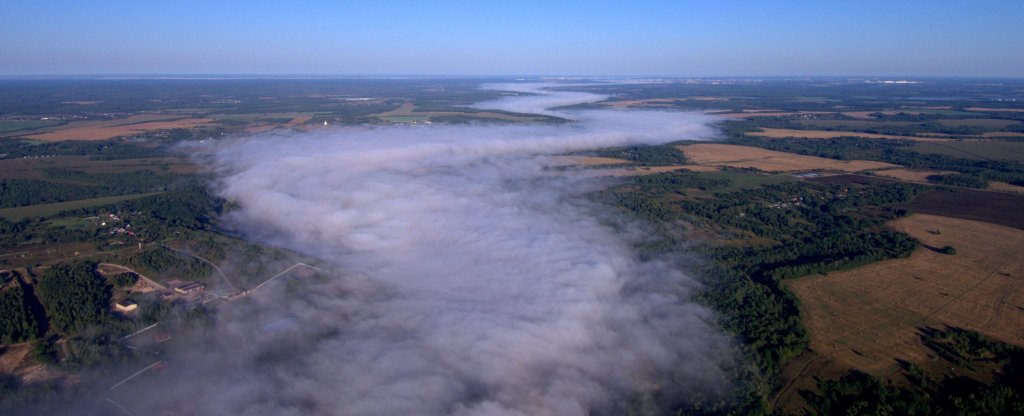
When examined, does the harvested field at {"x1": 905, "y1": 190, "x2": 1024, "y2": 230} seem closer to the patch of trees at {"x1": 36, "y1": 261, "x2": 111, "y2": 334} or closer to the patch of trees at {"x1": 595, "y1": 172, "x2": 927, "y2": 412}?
the patch of trees at {"x1": 595, "y1": 172, "x2": 927, "y2": 412}

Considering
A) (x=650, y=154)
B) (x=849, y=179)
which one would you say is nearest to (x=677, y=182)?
(x=650, y=154)

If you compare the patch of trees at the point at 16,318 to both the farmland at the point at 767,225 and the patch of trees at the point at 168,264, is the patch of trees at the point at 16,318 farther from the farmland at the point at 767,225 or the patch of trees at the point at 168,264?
the patch of trees at the point at 168,264

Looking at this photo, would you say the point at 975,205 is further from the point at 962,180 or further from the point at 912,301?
the point at 912,301

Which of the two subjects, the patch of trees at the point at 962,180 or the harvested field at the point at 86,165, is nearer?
the patch of trees at the point at 962,180

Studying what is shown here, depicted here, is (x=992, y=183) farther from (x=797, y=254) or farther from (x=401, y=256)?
(x=401, y=256)

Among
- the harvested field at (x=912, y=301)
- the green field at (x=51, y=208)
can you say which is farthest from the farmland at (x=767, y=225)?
the green field at (x=51, y=208)

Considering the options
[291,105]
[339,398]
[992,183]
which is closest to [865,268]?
[339,398]
